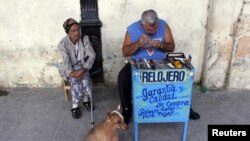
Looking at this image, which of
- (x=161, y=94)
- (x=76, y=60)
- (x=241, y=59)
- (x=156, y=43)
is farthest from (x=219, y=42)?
(x=76, y=60)

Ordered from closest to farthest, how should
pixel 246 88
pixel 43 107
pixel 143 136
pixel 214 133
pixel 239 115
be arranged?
pixel 214 133
pixel 143 136
pixel 239 115
pixel 43 107
pixel 246 88

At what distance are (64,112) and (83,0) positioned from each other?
1.62m

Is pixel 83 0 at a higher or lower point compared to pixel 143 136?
higher

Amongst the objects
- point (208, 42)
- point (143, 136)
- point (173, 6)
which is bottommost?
point (143, 136)

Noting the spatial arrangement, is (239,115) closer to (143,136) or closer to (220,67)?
(220,67)

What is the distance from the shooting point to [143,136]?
3705mm

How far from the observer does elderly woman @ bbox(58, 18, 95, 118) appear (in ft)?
12.5

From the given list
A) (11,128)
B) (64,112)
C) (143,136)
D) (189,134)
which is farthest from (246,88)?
(11,128)

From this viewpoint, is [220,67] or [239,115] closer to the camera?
[239,115]

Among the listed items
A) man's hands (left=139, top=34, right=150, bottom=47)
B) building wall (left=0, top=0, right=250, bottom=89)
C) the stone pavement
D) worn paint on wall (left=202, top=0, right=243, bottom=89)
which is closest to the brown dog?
the stone pavement

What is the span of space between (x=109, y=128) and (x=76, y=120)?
1091 mm

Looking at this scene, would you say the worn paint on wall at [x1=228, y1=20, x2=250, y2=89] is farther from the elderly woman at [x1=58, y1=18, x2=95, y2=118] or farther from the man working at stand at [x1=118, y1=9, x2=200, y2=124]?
the elderly woman at [x1=58, y1=18, x2=95, y2=118]

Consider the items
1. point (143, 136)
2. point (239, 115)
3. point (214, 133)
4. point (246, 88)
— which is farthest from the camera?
point (246, 88)

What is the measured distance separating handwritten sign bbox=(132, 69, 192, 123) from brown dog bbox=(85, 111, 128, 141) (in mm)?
266
